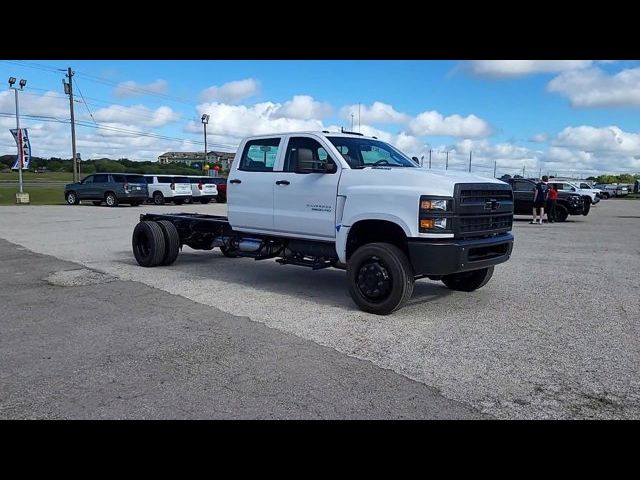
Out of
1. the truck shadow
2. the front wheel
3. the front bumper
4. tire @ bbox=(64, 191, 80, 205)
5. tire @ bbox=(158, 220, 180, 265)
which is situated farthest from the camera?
tire @ bbox=(64, 191, 80, 205)

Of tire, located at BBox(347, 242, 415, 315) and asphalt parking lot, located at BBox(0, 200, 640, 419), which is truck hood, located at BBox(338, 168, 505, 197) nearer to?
tire, located at BBox(347, 242, 415, 315)

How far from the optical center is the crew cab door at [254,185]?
813 centimetres

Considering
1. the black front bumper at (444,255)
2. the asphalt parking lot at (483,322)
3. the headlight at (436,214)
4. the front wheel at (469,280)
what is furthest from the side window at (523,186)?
the headlight at (436,214)

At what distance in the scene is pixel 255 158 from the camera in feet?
27.9

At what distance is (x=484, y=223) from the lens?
6.70 meters

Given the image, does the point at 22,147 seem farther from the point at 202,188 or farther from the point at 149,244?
the point at 149,244

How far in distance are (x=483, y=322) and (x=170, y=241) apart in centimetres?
591

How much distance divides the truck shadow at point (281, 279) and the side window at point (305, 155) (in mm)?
1787

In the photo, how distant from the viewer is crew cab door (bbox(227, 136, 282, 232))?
813 centimetres

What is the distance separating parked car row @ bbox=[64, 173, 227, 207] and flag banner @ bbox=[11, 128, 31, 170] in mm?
3886

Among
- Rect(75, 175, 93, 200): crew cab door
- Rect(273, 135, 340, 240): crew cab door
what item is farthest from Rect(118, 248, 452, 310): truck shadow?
Rect(75, 175, 93, 200): crew cab door
